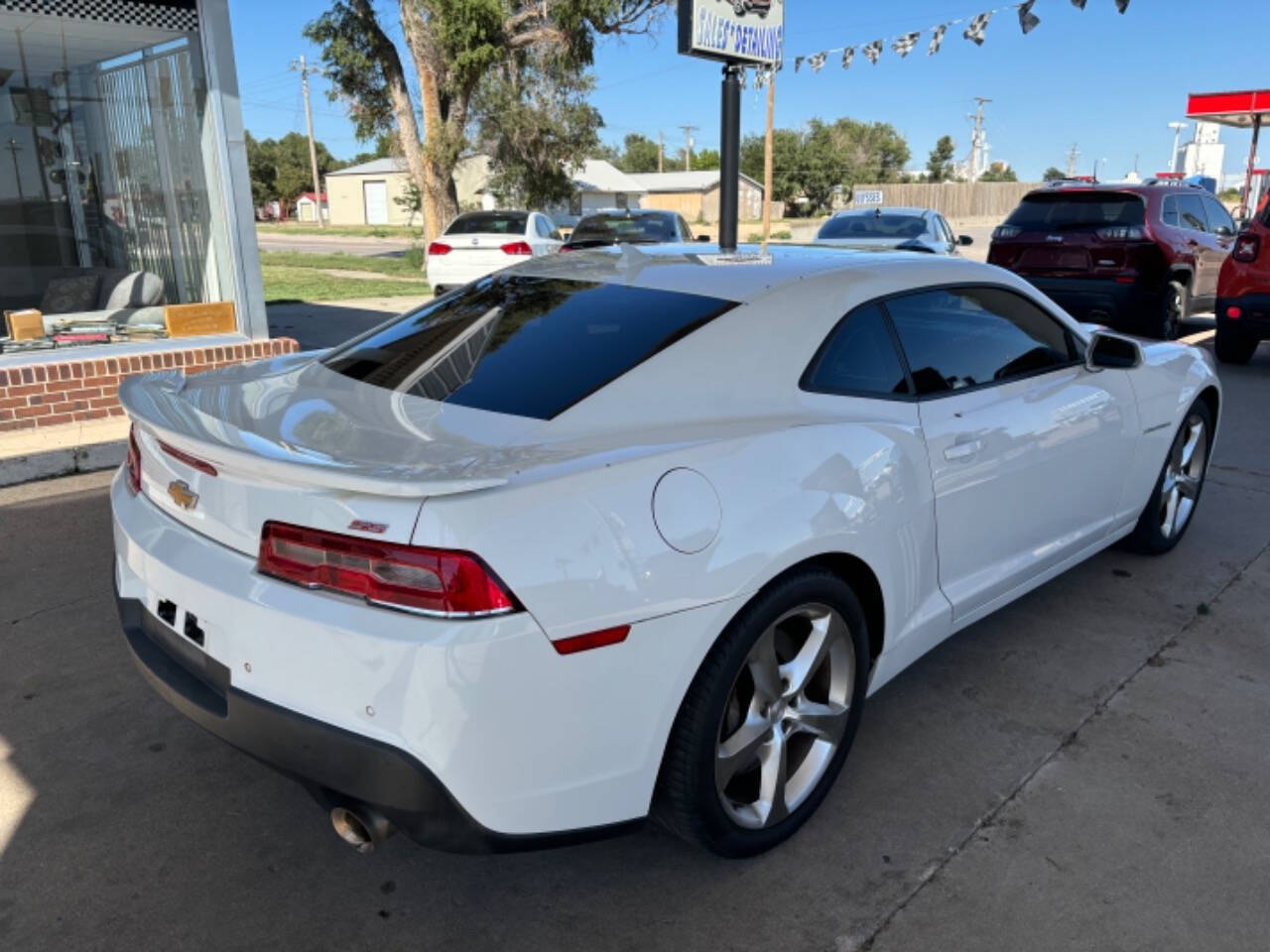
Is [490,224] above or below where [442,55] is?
below

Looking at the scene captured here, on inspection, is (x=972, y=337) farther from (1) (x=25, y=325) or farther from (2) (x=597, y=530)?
(1) (x=25, y=325)

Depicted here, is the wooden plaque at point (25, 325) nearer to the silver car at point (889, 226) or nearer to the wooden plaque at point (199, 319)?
the wooden plaque at point (199, 319)

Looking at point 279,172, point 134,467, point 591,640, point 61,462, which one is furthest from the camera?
point 279,172

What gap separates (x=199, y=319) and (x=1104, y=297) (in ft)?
28.8

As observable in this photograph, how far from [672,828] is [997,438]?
1.65 meters

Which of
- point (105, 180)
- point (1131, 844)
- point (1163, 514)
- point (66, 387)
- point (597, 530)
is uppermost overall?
point (105, 180)

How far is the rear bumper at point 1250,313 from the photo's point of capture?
29.1 feet

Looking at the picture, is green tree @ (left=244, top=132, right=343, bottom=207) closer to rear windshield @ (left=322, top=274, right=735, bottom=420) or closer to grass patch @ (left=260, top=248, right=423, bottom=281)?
grass patch @ (left=260, top=248, right=423, bottom=281)

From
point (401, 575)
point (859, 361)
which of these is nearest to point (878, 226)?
point (859, 361)

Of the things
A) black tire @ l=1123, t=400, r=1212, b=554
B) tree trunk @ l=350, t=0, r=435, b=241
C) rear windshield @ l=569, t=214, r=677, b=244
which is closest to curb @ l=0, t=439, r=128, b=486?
black tire @ l=1123, t=400, r=1212, b=554

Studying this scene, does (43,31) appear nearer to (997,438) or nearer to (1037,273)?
(997,438)

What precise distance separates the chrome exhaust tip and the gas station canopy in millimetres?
25004

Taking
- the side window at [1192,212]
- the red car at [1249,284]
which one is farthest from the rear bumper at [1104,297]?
the side window at [1192,212]

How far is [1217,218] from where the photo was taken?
12.0m
